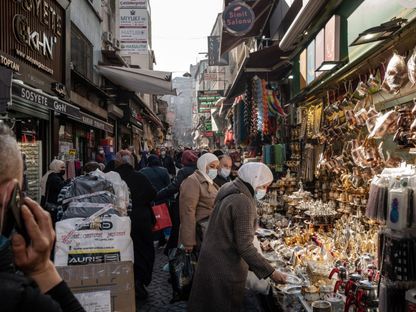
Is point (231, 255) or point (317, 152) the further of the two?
point (317, 152)

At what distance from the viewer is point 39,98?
646 centimetres

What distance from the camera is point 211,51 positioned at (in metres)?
26.0

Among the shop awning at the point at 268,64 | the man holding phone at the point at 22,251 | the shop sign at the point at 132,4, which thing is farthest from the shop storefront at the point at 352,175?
the shop sign at the point at 132,4

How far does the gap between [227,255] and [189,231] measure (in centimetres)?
156

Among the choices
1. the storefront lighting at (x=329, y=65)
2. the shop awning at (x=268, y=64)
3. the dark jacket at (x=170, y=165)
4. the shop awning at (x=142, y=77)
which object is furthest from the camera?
the dark jacket at (x=170, y=165)

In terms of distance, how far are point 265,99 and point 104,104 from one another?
301 inches

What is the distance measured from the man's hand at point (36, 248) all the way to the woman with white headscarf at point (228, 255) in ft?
7.56

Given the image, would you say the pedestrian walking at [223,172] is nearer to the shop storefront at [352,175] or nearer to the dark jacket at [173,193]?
the dark jacket at [173,193]

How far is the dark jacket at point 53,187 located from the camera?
684cm

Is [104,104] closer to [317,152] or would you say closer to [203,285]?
[317,152]

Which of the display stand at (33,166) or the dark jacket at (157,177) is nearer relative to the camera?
the dark jacket at (157,177)

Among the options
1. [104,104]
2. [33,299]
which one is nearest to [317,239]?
[33,299]

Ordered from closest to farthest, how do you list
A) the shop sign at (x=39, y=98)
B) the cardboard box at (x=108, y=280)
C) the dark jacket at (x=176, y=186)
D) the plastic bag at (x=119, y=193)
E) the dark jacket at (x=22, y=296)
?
the dark jacket at (x=22, y=296), the cardboard box at (x=108, y=280), the plastic bag at (x=119, y=193), the shop sign at (x=39, y=98), the dark jacket at (x=176, y=186)

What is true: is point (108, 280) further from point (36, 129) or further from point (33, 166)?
point (36, 129)
